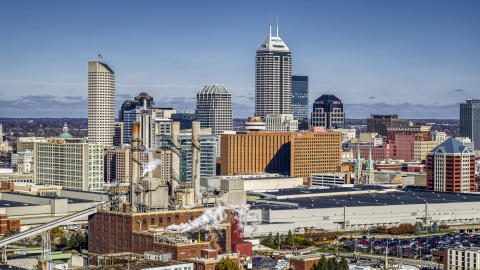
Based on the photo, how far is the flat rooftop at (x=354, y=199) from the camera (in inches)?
4065

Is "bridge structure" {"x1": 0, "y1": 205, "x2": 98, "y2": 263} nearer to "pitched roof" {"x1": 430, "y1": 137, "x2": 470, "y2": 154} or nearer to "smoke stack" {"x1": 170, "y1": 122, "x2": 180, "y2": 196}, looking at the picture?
"smoke stack" {"x1": 170, "y1": 122, "x2": 180, "y2": 196}

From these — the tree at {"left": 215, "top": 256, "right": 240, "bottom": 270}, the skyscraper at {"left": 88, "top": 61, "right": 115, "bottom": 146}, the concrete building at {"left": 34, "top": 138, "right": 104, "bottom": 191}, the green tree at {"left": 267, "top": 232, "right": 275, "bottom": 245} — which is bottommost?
the green tree at {"left": 267, "top": 232, "right": 275, "bottom": 245}

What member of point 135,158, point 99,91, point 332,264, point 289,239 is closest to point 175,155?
point 135,158

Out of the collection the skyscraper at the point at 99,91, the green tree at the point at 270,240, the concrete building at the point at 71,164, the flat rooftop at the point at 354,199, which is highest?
the skyscraper at the point at 99,91

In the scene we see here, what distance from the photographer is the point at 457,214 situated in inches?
4250

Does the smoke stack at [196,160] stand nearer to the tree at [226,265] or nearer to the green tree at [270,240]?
the green tree at [270,240]

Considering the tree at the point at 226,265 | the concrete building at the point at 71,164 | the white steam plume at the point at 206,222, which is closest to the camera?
the tree at the point at 226,265

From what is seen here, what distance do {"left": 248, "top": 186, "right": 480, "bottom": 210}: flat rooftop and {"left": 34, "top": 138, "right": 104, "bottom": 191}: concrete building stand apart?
2192 centimetres

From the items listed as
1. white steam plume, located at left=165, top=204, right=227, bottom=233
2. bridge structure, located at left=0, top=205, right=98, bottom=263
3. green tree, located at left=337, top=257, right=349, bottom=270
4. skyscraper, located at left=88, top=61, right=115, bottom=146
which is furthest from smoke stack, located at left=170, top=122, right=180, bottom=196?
skyscraper, located at left=88, top=61, right=115, bottom=146

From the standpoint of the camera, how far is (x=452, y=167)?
124 m

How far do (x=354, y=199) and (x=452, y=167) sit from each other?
17985 mm

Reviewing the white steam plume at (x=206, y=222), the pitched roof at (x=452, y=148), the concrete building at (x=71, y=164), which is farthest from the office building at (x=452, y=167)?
the white steam plume at (x=206, y=222)

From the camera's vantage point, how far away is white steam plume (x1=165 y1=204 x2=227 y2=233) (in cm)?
7406

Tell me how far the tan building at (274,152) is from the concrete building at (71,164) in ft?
95.7
